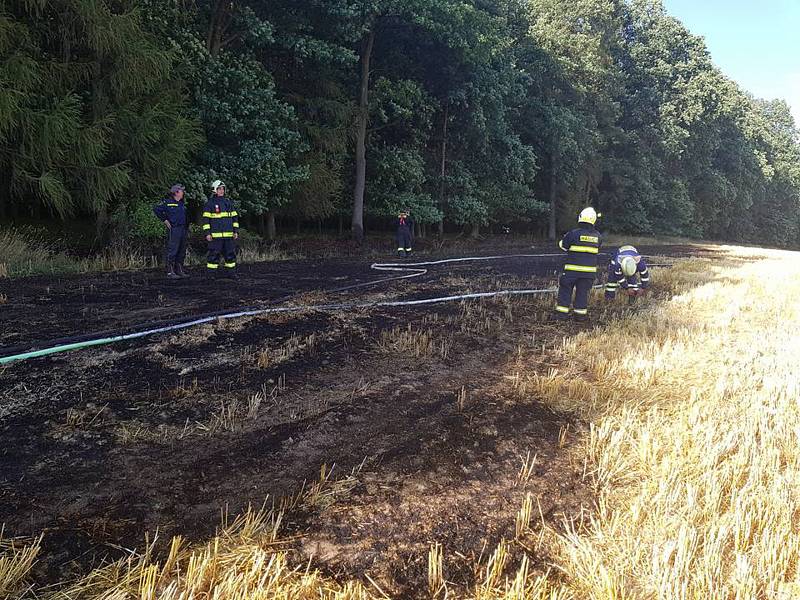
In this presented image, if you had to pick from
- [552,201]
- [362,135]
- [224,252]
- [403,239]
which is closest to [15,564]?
[224,252]

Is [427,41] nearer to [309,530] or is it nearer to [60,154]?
[60,154]

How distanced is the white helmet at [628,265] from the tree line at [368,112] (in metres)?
9.74

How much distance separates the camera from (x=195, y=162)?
42.7ft

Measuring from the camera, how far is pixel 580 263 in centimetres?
666

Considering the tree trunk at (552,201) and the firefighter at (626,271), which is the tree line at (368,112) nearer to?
the tree trunk at (552,201)

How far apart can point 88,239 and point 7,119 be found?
148 inches

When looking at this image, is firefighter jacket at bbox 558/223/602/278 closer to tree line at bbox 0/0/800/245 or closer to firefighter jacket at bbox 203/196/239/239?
firefighter jacket at bbox 203/196/239/239

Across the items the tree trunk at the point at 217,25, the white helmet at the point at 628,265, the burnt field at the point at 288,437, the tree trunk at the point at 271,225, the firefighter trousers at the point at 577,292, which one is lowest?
the burnt field at the point at 288,437

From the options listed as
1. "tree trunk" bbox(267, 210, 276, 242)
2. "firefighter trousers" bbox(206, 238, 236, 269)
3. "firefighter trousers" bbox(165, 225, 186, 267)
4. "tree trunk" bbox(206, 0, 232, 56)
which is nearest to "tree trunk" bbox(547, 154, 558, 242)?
"tree trunk" bbox(267, 210, 276, 242)

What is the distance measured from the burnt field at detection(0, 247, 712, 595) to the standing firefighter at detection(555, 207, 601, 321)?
3.57ft

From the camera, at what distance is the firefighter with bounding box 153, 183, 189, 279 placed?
8.46 metres

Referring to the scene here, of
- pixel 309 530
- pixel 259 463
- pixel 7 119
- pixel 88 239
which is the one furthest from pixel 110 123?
pixel 309 530

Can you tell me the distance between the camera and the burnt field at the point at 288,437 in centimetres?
212

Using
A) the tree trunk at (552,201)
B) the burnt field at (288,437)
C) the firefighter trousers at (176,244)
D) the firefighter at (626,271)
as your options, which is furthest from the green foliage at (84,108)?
the tree trunk at (552,201)
